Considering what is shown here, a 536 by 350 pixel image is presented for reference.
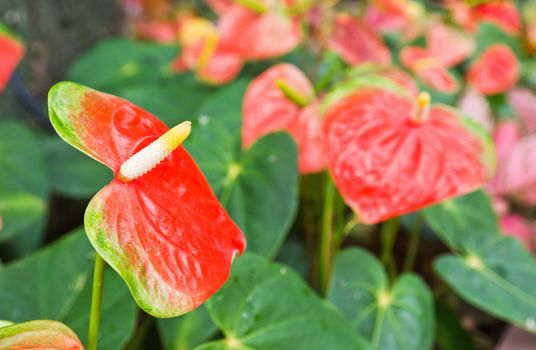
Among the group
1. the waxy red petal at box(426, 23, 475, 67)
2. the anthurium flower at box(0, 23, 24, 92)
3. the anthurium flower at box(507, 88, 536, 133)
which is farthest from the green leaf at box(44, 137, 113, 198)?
the anthurium flower at box(507, 88, 536, 133)

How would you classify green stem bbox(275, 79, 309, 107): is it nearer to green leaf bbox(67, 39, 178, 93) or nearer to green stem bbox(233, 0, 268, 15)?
green stem bbox(233, 0, 268, 15)

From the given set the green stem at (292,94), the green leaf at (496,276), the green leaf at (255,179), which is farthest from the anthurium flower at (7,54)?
the green leaf at (496,276)

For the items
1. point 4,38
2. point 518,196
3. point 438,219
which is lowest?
point 518,196

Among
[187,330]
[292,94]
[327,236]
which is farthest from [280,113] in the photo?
[187,330]

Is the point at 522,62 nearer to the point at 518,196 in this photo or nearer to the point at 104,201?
the point at 518,196

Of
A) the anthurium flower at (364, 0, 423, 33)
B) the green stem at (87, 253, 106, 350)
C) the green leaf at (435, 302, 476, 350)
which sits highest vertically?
the green stem at (87, 253, 106, 350)

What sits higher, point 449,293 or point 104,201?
point 104,201

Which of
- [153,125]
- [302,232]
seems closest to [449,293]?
[302,232]
